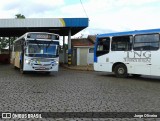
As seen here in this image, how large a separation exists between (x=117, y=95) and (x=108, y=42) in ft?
30.7

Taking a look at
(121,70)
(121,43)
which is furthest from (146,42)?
(121,70)

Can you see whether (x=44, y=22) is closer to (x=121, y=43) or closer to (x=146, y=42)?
(x=121, y=43)

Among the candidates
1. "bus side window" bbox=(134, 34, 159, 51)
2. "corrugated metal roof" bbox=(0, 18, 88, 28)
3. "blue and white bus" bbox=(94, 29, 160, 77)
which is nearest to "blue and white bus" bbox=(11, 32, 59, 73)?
"blue and white bus" bbox=(94, 29, 160, 77)

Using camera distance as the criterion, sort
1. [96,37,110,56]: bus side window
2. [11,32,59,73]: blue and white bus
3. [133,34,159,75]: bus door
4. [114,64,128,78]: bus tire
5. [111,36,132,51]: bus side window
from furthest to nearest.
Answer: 1. [96,37,110,56]: bus side window
2. [11,32,59,73]: blue and white bus
3. [114,64,128,78]: bus tire
4. [111,36,132,51]: bus side window
5. [133,34,159,75]: bus door

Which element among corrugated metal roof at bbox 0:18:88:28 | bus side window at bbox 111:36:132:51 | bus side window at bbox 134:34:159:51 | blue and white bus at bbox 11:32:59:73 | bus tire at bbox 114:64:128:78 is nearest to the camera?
bus side window at bbox 134:34:159:51

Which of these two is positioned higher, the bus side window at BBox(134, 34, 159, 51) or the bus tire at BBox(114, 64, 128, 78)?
the bus side window at BBox(134, 34, 159, 51)

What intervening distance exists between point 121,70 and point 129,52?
1.47m

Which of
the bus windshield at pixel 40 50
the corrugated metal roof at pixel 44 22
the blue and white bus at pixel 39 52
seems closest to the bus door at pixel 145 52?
the blue and white bus at pixel 39 52

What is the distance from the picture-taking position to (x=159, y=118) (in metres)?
7.91

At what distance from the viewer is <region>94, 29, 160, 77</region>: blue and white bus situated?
18.3 meters

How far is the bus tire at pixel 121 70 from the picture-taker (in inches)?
809

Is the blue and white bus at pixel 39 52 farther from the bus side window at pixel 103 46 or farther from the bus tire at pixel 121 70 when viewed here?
the bus tire at pixel 121 70

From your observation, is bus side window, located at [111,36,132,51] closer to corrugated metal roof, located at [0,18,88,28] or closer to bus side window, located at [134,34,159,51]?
bus side window, located at [134,34,159,51]

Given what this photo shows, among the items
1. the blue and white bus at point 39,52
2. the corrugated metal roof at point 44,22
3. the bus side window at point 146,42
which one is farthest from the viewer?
the corrugated metal roof at point 44,22
